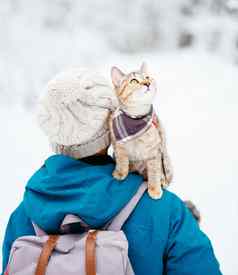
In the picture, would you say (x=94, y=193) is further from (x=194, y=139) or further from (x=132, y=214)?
(x=194, y=139)

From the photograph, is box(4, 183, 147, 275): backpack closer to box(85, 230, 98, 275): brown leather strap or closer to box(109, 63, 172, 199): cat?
box(85, 230, 98, 275): brown leather strap

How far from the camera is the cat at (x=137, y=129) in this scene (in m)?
1.12

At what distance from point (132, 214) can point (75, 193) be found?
0.15m

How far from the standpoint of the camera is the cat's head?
1118mm

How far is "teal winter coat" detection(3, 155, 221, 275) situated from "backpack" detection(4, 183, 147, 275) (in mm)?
34

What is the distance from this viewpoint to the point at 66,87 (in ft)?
3.69

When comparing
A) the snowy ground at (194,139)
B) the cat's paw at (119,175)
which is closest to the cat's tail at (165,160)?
the cat's paw at (119,175)

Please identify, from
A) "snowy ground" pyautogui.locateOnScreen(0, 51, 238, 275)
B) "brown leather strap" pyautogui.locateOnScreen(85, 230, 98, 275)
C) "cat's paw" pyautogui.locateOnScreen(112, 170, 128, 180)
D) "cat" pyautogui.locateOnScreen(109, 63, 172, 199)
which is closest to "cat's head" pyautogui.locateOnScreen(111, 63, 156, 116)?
"cat" pyautogui.locateOnScreen(109, 63, 172, 199)

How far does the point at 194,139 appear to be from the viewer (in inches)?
Answer: 145

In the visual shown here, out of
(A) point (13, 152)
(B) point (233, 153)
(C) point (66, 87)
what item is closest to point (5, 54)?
(A) point (13, 152)

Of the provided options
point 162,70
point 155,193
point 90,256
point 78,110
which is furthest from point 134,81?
point 162,70

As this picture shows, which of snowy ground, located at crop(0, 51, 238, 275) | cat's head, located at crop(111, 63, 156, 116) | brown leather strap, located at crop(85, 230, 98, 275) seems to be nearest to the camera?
brown leather strap, located at crop(85, 230, 98, 275)

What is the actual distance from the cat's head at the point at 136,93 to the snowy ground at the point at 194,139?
1.56 meters

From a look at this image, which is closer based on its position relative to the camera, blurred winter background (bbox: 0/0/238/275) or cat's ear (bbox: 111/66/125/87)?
cat's ear (bbox: 111/66/125/87)
